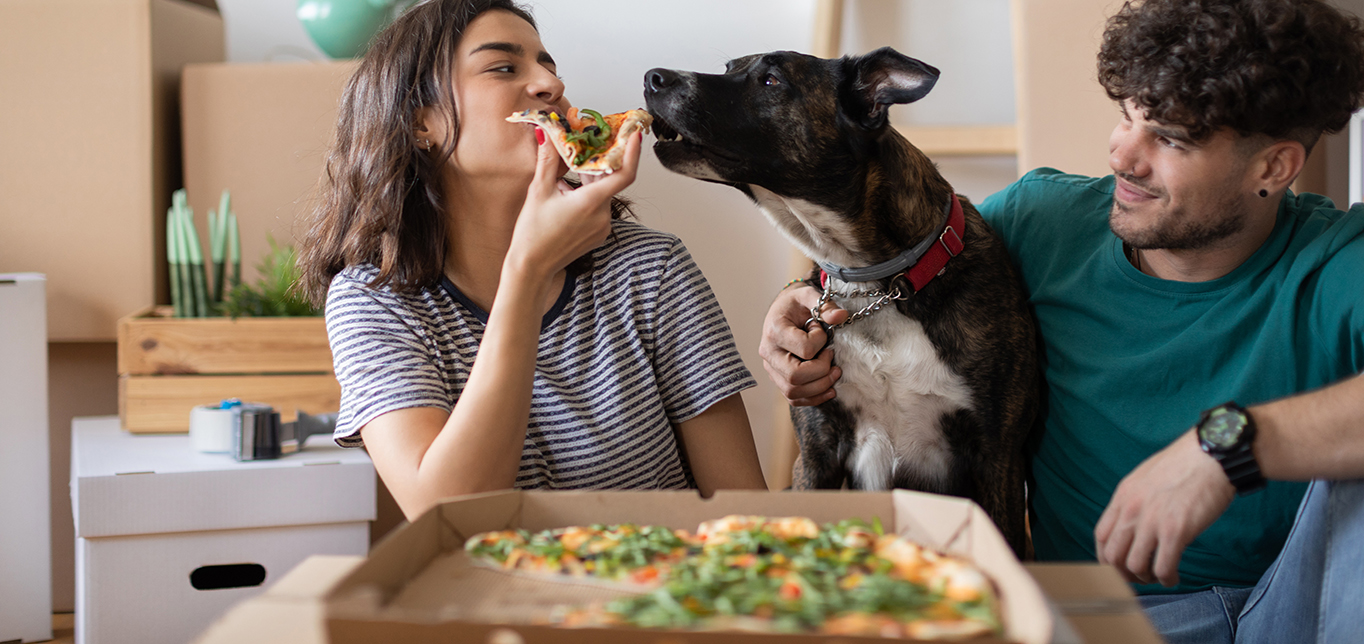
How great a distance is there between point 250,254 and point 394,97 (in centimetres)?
110

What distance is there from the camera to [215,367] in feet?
6.93

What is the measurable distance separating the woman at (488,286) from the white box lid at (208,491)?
423 mm

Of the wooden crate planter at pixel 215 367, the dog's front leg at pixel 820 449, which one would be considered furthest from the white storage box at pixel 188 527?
the dog's front leg at pixel 820 449

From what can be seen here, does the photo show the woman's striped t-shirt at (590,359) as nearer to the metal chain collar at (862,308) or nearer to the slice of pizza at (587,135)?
the metal chain collar at (862,308)

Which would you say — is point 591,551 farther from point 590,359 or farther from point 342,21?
point 342,21

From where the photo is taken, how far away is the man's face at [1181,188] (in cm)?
125

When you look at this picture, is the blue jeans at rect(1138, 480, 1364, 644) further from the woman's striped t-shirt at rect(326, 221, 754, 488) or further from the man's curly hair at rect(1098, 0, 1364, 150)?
the woman's striped t-shirt at rect(326, 221, 754, 488)

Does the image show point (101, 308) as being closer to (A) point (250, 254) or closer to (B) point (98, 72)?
(A) point (250, 254)

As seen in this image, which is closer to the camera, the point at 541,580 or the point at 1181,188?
the point at 541,580

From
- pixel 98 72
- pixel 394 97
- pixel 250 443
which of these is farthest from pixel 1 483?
pixel 394 97

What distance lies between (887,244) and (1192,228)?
1.35 ft

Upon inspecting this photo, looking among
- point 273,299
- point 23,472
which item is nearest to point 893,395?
point 273,299

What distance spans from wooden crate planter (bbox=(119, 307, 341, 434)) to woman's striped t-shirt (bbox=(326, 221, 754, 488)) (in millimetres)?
748

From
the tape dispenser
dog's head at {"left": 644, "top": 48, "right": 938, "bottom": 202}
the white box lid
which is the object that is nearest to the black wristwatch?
dog's head at {"left": 644, "top": 48, "right": 938, "bottom": 202}
